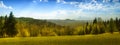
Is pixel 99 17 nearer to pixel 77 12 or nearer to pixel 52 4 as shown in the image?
pixel 77 12

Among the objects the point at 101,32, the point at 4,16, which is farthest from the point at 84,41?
the point at 4,16

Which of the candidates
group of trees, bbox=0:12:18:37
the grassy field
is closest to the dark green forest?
group of trees, bbox=0:12:18:37

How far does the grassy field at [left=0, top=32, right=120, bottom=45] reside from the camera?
23.4ft

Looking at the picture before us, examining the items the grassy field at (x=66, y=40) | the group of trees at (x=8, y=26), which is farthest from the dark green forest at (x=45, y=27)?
the grassy field at (x=66, y=40)

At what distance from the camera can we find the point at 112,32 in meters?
7.72

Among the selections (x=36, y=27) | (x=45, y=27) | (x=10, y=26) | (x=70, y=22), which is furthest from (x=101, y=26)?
(x=10, y=26)

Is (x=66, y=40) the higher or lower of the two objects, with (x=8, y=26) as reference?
lower

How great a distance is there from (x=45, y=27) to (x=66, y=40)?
0.62m

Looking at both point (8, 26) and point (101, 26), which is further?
point (101, 26)

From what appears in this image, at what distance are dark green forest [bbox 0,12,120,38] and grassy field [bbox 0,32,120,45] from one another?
0.11 meters

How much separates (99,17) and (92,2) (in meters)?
0.43

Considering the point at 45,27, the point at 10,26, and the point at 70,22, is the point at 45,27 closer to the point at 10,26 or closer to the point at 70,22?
the point at 70,22

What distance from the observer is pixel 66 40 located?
7.29 meters

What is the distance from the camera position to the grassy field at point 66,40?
712cm
